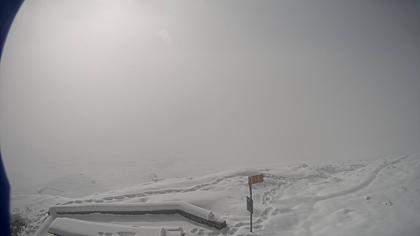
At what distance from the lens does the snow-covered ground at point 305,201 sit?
10.3m

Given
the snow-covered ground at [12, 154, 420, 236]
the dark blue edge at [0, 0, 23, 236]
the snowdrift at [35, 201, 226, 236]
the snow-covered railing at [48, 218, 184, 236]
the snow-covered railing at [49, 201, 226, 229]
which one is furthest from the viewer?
the snow-covered railing at [49, 201, 226, 229]

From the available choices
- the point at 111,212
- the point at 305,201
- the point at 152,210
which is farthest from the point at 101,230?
the point at 305,201

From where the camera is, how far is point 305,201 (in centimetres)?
1354

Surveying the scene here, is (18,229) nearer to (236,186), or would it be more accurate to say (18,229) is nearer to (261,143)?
(236,186)

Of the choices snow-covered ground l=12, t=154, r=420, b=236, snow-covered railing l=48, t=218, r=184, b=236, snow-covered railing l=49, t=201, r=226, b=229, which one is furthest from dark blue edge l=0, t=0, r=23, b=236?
snow-covered railing l=49, t=201, r=226, b=229

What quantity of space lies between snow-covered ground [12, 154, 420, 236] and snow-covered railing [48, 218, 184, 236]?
2.16m

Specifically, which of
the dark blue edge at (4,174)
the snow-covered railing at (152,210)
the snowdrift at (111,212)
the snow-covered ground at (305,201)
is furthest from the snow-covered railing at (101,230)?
the dark blue edge at (4,174)

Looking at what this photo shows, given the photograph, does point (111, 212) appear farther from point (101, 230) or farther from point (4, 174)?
point (4, 174)

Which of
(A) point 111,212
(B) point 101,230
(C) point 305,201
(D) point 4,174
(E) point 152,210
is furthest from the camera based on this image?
(C) point 305,201

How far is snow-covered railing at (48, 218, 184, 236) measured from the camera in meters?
9.19

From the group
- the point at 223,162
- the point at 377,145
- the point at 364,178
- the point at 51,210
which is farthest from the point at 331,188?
the point at 377,145

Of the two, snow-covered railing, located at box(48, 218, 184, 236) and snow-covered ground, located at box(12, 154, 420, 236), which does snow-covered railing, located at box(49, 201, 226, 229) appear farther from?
snow-covered railing, located at box(48, 218, 184, 236)

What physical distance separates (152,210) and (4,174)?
990cm

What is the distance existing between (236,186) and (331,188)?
5067mm
